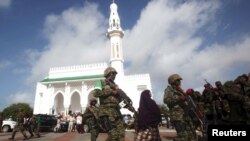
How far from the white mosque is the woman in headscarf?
31319 millimetres

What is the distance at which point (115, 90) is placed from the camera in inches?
213

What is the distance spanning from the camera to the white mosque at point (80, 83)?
1453 inches

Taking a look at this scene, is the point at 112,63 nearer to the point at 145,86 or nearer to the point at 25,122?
the point at 145,86

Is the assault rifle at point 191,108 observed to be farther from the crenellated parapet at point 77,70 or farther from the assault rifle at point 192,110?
the crenellated parapet at point 77,70

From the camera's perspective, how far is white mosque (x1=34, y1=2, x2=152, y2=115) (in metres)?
36.9

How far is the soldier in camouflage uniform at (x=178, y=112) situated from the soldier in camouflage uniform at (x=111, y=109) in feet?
3.72

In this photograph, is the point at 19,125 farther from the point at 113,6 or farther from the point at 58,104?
the point at 113,6

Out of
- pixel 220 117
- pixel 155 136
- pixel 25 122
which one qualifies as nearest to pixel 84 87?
pixel 25 122

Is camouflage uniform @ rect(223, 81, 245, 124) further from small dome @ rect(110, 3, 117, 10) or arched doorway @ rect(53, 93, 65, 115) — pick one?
small dome @ rect(110, 3, 117, 10)

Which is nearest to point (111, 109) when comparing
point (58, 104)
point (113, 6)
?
point (58, 104)

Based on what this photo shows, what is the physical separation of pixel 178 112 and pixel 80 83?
32849 millimetres

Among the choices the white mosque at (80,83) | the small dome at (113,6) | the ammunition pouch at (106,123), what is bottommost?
the ammunition pouch at (106,123)

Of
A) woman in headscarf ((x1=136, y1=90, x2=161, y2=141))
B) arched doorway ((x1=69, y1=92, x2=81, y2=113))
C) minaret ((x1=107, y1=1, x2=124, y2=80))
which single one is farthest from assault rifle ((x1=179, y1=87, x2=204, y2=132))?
arched doorway ((x1=69, y1=92, x2=81, y2=113))

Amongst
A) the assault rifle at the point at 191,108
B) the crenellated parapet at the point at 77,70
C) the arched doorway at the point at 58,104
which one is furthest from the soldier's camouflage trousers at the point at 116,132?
the arched doorway at the point at 58,104
